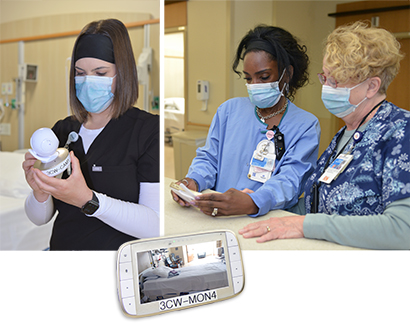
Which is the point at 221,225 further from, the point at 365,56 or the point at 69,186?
the point at 365,56

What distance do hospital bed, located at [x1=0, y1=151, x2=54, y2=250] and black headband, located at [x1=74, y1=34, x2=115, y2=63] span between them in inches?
10.7

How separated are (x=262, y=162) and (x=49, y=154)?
87 centimetres

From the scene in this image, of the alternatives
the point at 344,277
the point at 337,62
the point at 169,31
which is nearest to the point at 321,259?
the point at 344,277

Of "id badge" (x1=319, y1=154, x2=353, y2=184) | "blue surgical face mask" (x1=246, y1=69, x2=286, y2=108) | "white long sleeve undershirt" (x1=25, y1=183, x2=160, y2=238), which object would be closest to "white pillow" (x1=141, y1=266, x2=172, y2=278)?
"white long sleeve undershirt" (x1=25, y1=183, x2=160, y2=238)

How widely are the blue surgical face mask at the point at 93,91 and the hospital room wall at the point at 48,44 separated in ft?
0.14

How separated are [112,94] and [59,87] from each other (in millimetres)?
126

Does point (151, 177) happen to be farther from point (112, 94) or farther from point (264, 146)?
point (264, 146)

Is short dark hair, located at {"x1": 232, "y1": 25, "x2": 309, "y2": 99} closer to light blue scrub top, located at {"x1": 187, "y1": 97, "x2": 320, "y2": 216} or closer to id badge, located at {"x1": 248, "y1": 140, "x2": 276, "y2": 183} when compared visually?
light blue scrub top, located at {"x1": 187, "y1": 97, "x2": 320, "y2": 216}

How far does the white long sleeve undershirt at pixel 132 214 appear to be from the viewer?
827 millimetres

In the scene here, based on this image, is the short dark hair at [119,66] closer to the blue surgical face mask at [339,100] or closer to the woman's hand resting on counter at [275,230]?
the woman's hand resting on counter at [275,230]

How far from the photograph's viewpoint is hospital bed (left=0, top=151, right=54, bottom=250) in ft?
2.60

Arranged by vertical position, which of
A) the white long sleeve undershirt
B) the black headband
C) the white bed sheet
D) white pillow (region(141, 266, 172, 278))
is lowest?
the white bed sheet

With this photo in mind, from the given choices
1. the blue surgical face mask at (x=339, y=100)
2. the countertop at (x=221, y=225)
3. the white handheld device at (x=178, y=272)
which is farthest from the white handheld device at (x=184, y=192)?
the blue surgical face mask at (x=339, y=100)

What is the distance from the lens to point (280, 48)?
1521 mm
